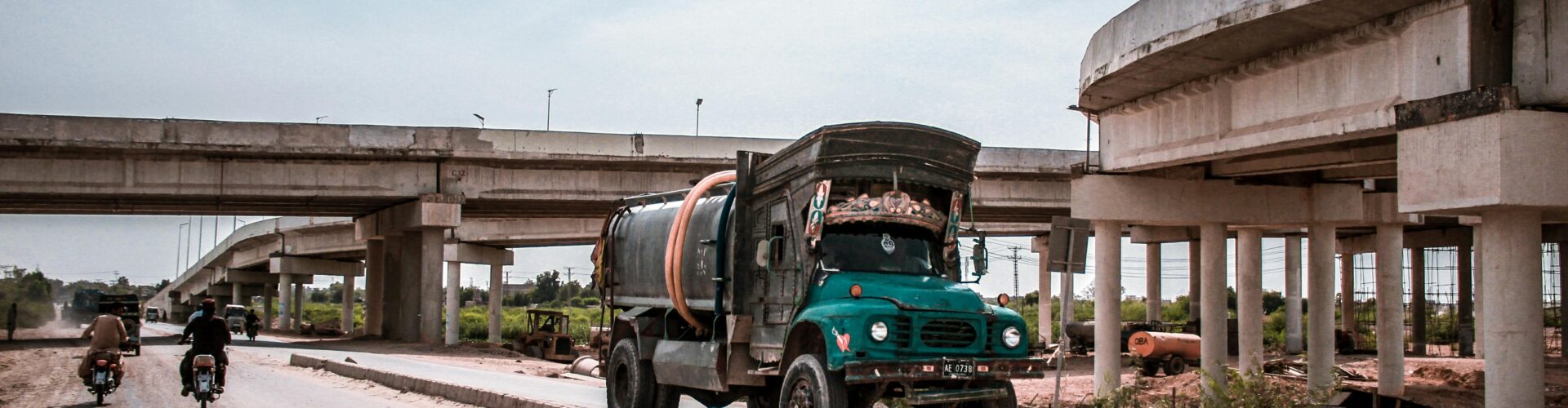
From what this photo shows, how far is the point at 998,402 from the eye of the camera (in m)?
10.8

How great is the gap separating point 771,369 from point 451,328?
33.1m

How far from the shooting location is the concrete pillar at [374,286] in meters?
51.5

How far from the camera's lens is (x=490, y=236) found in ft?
185

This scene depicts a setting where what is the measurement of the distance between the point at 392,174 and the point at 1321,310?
2496 centimetres

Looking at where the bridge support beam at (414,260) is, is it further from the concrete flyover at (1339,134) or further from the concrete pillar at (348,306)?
the concrete pillar at (348,306)

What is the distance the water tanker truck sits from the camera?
1054cm

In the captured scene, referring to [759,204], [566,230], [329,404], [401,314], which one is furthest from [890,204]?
[566,230]

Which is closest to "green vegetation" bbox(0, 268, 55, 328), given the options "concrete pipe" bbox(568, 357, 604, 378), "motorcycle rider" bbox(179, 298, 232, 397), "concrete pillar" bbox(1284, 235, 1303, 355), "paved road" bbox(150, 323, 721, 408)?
"paved road" bbox(150, 323, 721, 408)

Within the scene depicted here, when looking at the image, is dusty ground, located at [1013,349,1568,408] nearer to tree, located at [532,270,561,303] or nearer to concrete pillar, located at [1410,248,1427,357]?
concrete pillar, located at [1410,248,1427,357]

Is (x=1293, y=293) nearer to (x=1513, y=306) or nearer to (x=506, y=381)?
(x=506, y=381)

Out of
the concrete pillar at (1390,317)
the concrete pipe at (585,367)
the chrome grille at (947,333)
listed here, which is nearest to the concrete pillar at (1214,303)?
the concrete pillar at (1390,317)

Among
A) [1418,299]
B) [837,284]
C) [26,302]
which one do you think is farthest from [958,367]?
[26,302]

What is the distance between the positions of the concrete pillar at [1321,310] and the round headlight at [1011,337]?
1397 centimetres

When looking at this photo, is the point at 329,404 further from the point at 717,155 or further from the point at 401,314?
the point at 401,314
